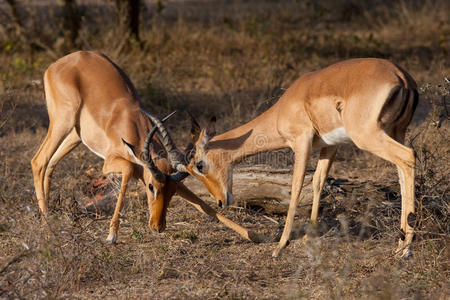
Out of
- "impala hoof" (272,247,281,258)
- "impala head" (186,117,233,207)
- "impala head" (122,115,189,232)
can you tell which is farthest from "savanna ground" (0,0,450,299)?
"impala head" (186,117,233,207)

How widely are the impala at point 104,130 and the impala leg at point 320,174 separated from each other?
25.4 inches

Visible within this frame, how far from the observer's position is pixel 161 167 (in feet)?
18.1

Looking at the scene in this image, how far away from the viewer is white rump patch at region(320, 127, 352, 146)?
5184 millimetres

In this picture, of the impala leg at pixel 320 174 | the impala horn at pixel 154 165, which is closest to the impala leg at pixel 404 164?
the impala leg at pixel 320 174

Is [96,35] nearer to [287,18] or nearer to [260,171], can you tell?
[287,18]

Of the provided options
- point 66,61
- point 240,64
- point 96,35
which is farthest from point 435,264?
point 96,35

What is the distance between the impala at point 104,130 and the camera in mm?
5422

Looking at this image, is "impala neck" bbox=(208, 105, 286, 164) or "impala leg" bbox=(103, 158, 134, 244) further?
"impala neck" bbox=(208, 105, 286, 164)

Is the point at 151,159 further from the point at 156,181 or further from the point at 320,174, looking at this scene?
the point at 320,174

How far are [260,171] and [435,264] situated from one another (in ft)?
6.67

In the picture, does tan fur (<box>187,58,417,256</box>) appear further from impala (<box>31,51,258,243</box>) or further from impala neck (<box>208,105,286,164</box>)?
impala (<box>31,51,258,243</box>)

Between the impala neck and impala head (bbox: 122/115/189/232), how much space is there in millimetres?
477

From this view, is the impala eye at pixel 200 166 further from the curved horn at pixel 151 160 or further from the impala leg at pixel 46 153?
the impala leg at pixel 46 153

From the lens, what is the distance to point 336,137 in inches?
207
